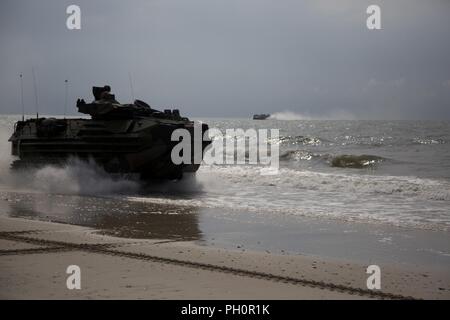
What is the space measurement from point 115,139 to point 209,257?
1204cm

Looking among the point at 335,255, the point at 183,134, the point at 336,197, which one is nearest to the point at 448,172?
the point at 336,197

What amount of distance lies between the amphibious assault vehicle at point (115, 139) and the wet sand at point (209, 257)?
19.9 ft

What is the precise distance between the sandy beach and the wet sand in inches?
0.4

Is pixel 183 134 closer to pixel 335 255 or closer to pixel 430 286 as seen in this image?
pixel 335 255

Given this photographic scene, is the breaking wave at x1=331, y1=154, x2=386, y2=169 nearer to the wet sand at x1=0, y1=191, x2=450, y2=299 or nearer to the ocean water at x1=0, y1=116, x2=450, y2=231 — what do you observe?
the ocean water at x1=0, y1=116, x2=450, y2=231

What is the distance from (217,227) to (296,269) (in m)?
4.00

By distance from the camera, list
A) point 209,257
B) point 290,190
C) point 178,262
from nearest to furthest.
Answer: point 178,262 → point 209,257 → point 290,190

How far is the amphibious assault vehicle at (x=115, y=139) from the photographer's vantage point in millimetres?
19562

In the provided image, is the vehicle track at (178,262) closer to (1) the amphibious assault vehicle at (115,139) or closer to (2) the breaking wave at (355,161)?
(1) the amphibious assault vehicle at (115,139)

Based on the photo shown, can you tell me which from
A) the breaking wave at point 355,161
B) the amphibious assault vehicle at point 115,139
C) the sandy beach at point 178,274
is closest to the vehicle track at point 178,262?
the sandy beach at point 178,274

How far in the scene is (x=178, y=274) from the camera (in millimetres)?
7121

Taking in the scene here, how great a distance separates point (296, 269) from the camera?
7699 millimetres

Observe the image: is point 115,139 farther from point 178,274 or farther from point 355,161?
point 355,161

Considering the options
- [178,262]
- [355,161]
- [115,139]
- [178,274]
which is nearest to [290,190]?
[115,139]
